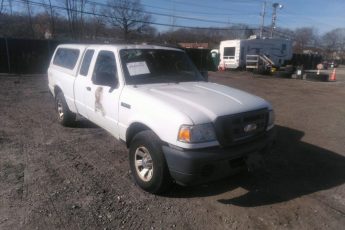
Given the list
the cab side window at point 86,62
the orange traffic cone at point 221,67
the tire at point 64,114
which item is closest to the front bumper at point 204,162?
the cab side window at point 86,62

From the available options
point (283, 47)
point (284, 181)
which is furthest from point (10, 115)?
point (283, 47)

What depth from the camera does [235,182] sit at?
423 centimetres

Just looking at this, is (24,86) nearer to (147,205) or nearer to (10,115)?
(10,115)

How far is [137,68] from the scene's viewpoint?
14.7 ft

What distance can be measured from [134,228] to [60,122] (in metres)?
4.25

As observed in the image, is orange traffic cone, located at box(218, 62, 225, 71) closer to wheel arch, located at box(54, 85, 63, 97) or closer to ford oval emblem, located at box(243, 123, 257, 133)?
wheel arch, located at box(54, 85, 63, 97)

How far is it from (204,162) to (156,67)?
2021 mm

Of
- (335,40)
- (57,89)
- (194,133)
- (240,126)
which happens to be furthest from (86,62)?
(335,40)

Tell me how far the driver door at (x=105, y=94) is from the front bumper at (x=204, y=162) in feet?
4.39

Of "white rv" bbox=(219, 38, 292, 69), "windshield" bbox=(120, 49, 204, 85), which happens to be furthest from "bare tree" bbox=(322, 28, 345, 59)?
"windshield" bbox=(120, 49, 204, 85)

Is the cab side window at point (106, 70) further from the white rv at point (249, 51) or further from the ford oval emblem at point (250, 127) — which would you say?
the white rv at point (249, 51)

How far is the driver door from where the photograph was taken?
4.32 meters

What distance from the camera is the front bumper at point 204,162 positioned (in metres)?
3.24

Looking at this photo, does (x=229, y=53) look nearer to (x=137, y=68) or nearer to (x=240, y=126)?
(x=137, y=68)
